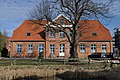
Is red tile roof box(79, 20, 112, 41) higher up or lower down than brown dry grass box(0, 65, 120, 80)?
higher up

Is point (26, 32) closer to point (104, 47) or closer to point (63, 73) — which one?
point (104, 47)

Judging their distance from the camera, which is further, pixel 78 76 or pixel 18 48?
pixel 18 48

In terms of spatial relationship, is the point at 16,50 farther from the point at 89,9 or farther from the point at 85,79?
the point at 85,79

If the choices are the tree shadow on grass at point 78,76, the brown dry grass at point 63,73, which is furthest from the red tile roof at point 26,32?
the tree shadow on grass at point 78,76

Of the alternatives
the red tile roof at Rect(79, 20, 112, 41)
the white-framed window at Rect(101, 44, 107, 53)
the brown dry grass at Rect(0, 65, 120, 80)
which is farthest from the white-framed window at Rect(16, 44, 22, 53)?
the brown dry grass at Rect(0, 65, 120, 80)

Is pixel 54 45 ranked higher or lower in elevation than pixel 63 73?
higher

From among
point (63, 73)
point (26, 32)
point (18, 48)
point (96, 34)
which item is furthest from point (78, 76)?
point (26, 32)

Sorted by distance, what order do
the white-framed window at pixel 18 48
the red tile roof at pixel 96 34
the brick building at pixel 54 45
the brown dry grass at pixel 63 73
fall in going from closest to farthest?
the brown dry grass at pixel 63 73
the brick building at pixel 54 45
the red tile roof at pixel 96 34
the white-framed window at pixel 18 48

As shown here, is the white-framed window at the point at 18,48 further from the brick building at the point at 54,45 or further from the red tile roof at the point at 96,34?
the red tile roof at the point at 96,34

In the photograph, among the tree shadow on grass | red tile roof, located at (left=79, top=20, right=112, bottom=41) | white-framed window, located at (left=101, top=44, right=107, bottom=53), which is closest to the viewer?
the tree shadow on grass

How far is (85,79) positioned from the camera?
24875 mm

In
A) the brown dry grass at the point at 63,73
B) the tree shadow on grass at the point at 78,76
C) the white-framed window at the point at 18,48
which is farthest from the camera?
the white-framed window at the point at 18,48

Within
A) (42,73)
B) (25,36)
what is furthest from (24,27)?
(42,73)

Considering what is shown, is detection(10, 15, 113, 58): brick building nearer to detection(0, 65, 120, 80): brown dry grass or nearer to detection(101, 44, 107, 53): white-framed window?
detection(101, 44, 107, 53): white-framed window
